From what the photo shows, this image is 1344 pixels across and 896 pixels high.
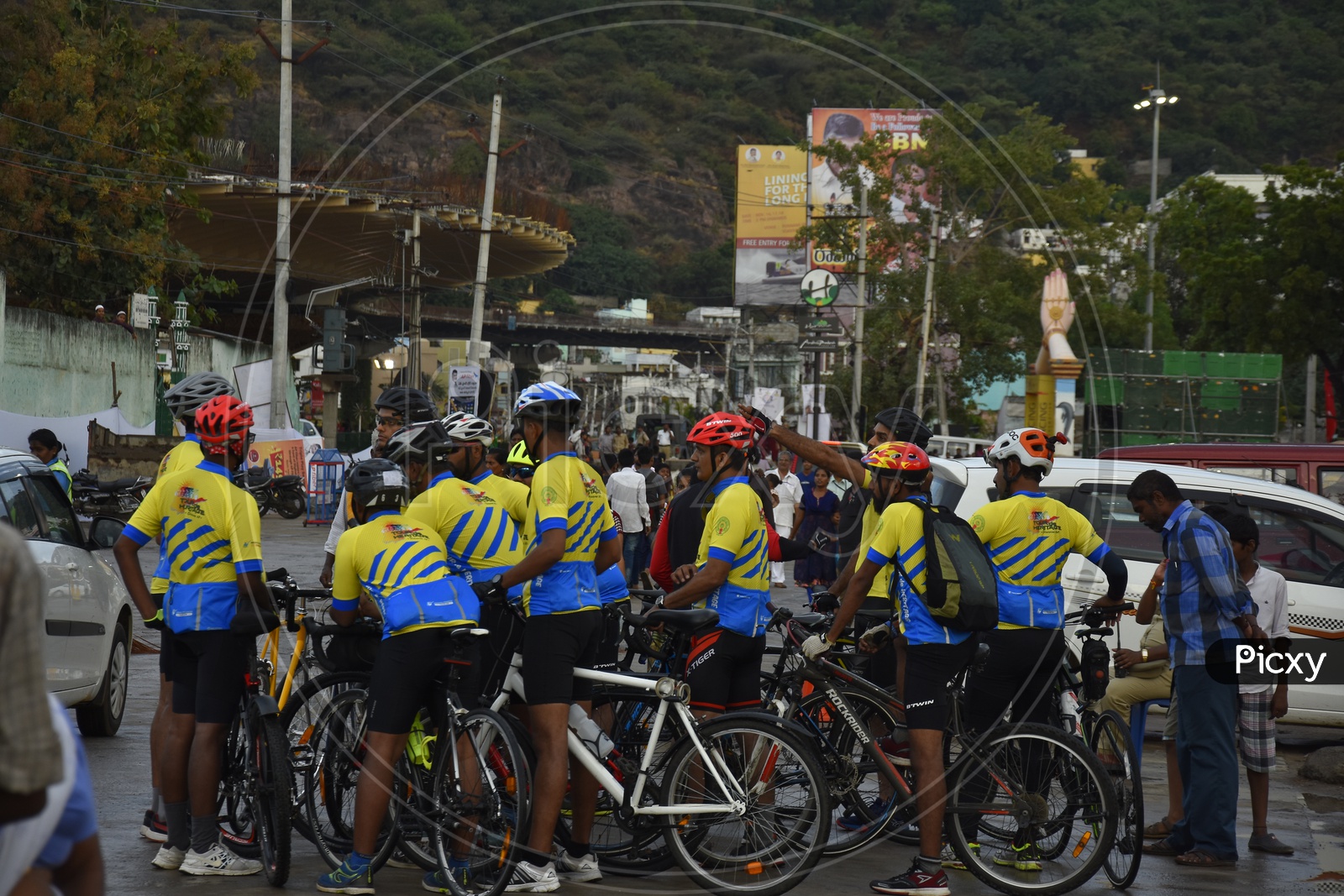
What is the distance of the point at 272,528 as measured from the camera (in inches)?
1066

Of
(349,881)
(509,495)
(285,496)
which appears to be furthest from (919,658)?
(285,496)

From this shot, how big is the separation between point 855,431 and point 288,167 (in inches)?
563

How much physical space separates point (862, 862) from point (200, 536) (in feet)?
10.3

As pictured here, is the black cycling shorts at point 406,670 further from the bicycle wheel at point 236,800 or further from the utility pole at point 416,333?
the utility pole at point 416,333

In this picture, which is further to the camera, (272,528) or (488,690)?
(272,528)

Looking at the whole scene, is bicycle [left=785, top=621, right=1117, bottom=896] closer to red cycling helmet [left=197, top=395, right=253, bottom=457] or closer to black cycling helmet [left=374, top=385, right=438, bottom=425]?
red cycling helmet [left=197, top=395, right=253, bottom=457]

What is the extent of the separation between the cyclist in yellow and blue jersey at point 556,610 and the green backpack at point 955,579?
4.33 feet

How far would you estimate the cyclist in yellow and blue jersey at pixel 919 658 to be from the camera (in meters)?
5.92

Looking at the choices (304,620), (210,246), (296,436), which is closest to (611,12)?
(210,246)

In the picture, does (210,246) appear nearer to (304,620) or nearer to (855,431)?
(855,431)

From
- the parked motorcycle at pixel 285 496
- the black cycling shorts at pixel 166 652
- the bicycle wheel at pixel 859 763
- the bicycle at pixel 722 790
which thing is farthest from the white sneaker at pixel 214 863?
the parked motorcycle at pixel 285 496

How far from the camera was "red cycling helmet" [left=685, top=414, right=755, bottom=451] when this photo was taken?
6.49 meters

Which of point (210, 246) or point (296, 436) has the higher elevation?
point (210, 246)

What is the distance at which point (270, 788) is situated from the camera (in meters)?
5.56
